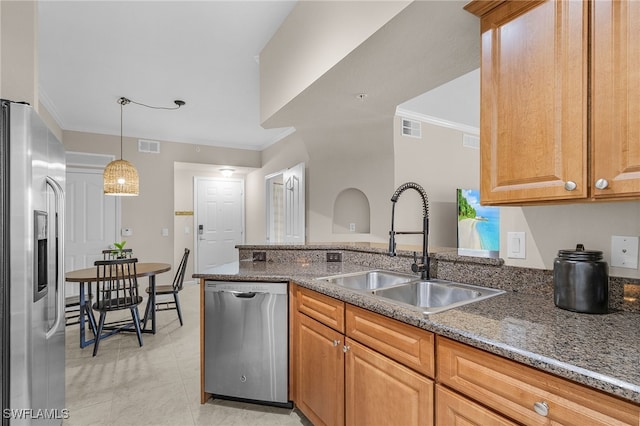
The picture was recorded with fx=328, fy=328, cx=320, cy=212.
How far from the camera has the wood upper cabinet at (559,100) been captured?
3.25 ft

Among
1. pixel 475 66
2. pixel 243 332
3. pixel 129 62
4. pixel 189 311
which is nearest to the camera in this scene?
pixel 475 66

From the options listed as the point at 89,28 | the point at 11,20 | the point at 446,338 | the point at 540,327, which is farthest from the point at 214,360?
the point at 89,28

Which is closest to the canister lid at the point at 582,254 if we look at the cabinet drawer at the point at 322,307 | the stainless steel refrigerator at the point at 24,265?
the cabinet drawer at the point at 322,307

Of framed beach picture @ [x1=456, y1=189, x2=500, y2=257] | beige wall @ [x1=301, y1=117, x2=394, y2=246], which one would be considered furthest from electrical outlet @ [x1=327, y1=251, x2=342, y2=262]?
framed beach picture @ [x1=456, y1=189, x2=500, y2=257]

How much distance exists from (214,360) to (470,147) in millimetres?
4711

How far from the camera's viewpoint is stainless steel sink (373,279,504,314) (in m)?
1.66

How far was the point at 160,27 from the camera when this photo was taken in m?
2.54

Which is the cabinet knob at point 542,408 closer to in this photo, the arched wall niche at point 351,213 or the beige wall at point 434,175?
the beige wall at point 434,175

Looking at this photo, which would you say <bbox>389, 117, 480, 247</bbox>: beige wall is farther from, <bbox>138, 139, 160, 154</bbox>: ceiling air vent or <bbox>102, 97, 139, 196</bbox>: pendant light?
<bbox>138, 139, 160, 154</bbox>: ceiling air vent

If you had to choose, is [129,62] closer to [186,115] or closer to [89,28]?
[89,28]

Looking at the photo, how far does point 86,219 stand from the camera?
505 cm

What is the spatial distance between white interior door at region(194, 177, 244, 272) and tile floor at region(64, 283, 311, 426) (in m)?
3.08

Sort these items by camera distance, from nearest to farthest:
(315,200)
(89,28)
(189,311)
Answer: (89,28)
(189,311)
(315,200)

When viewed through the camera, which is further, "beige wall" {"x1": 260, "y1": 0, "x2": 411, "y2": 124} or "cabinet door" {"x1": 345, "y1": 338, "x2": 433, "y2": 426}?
"beige wall" {"x1": 260, "y1": 0, "x2": 411, "y2": 124}
